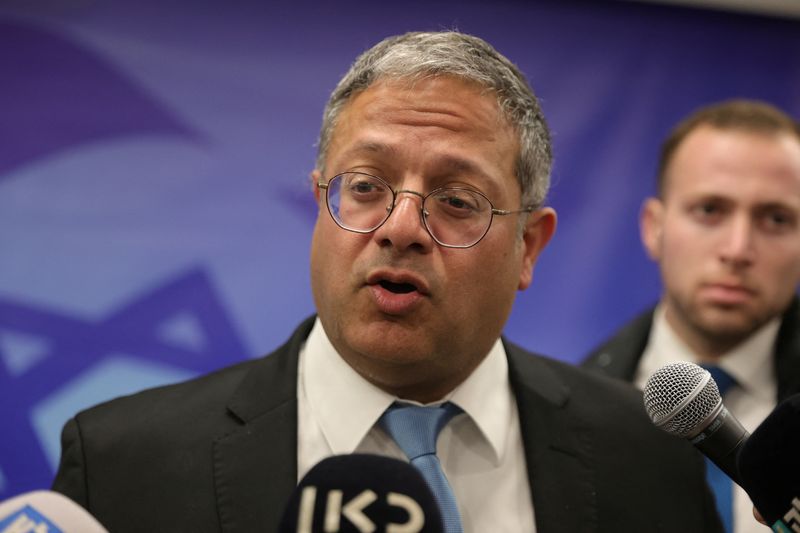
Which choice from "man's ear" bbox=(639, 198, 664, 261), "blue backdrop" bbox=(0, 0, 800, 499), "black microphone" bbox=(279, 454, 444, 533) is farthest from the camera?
"man's ear" bbox=(639, 198, 664, 261)

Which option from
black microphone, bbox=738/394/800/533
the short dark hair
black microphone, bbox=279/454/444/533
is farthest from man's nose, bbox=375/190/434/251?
the short dark hair

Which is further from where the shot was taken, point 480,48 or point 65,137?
point 65,137

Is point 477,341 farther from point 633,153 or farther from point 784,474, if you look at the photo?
point 633,153

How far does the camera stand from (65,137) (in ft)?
10.3

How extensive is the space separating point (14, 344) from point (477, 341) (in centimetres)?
170

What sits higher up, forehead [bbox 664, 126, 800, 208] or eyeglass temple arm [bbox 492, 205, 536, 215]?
forehead [bbox 664, 126, 800, 208]

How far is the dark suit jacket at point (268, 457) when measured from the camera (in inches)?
72.7

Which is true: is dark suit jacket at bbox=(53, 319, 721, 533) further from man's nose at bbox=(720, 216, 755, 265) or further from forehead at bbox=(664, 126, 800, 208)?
forehead at bbox=(664, 126, 800, 208)

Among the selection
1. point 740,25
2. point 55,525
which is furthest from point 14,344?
point 740,25

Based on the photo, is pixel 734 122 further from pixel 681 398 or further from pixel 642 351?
pixel 681 398

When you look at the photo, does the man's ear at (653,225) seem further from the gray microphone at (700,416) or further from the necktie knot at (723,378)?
the gray microphone at (700,416)

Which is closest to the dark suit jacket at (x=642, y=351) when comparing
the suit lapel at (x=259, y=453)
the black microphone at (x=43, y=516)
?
the suit lapel at (x=259, y=453)

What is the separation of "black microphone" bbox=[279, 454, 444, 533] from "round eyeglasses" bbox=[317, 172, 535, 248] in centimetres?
67

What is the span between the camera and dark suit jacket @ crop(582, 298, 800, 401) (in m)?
2.88
